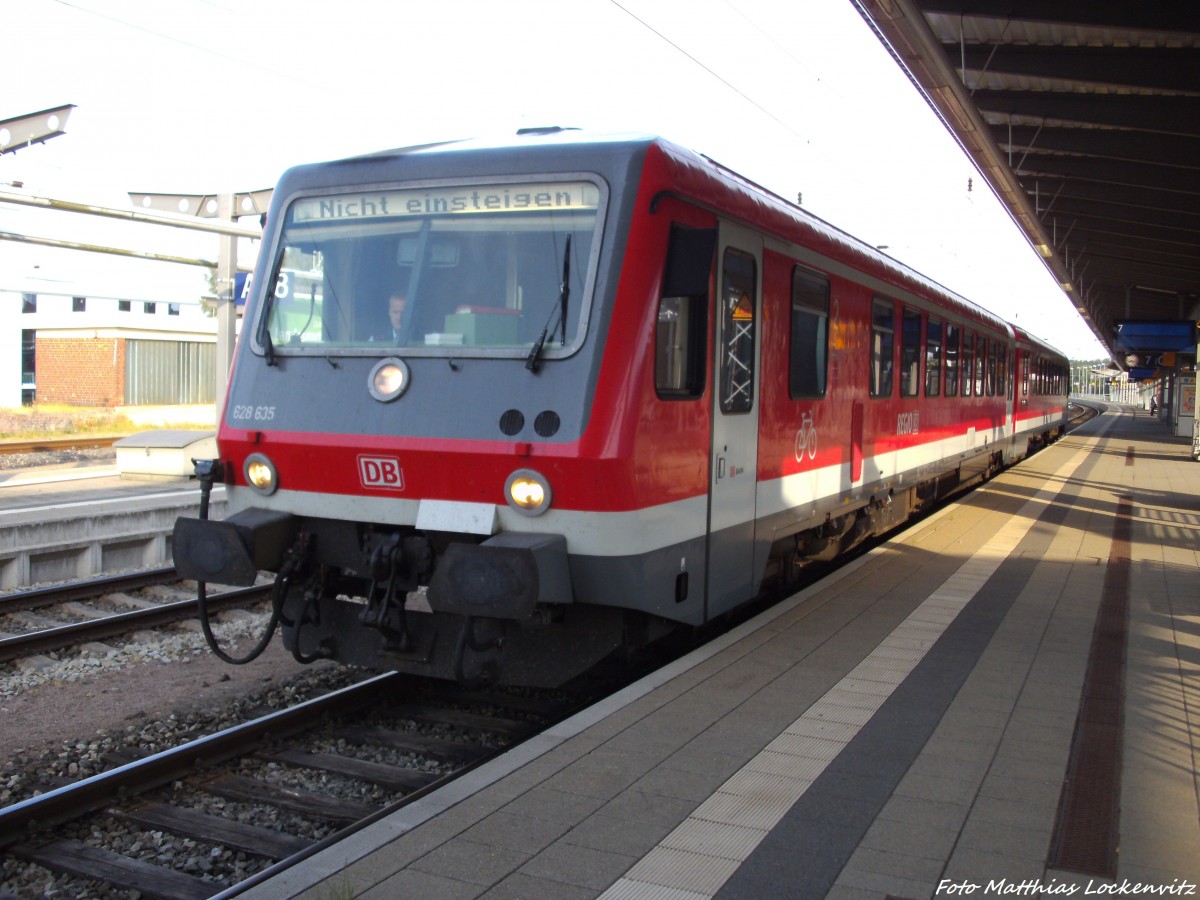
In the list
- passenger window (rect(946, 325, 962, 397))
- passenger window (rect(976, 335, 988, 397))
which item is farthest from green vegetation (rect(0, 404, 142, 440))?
passenger window (rect(946, 325, 962, 397))

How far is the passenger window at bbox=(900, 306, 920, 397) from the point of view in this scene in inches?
430

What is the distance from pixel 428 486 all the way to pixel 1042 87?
39.6 feet

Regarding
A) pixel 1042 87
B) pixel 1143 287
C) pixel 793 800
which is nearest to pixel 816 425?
pixel 793 800

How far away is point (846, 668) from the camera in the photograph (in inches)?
249

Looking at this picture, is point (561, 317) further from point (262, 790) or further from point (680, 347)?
point (262, 790)

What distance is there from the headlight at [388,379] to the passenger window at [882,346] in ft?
17.9

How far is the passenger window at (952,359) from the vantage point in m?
13.5

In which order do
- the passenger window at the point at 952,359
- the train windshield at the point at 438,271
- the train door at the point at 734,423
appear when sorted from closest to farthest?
the train windshield at the point at 438,271
the train door at the point at 734,423
the passenger window at the point at 952,359

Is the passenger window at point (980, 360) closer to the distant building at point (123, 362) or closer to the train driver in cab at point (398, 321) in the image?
the train driver in cab at point (398, 321)

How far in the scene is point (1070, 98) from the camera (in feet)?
47.4

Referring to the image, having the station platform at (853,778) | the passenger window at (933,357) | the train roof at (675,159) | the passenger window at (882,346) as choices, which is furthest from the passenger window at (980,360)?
the train roof at (675,159)

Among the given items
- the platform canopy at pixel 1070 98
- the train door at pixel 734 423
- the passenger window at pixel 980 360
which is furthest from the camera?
the passenger window at pixel 980 360

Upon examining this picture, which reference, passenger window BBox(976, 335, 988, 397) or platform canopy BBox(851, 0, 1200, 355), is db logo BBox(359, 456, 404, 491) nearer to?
platform canopy BBox(851, 0, 1200, 355)

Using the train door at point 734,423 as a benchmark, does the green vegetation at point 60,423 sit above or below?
below
